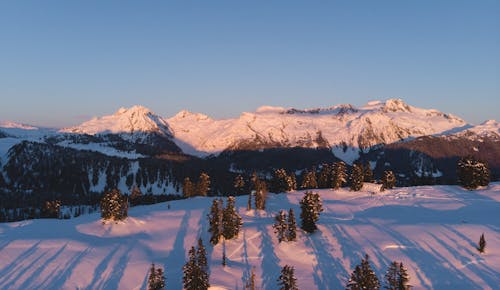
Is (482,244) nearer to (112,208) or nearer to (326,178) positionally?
(326,178)

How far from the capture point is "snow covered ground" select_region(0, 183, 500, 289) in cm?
6475

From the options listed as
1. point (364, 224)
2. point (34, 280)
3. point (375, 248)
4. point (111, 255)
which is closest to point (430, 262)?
point (375, 248)

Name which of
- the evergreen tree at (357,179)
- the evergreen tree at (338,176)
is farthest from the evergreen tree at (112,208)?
the evergreen tree at (357,179)

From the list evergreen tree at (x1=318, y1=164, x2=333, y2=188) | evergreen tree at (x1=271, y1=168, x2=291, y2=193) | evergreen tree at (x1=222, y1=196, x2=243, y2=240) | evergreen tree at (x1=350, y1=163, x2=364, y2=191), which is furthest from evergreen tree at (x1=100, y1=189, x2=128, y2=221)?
evergreen tree at (x1=318, y1=164, x2=333, y2=188)

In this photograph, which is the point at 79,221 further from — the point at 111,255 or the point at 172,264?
the point at 172,264

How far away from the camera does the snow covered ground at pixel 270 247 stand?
64.8 m

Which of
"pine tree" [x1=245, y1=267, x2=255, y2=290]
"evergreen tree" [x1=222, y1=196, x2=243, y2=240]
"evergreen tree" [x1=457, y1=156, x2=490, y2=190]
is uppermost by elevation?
"evergreen tree" [x1=457, y1=156, x2=490, y2=190]

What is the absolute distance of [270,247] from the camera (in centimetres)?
8188

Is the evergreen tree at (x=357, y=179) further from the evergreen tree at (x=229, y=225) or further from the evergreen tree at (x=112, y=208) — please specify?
the evergreen tree at (x=112, y=208)

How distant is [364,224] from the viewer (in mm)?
94188

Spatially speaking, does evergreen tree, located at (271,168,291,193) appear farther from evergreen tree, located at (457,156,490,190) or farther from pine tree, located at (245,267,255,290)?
pine tree, located at (245,267,255,290)

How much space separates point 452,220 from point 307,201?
3587 cm

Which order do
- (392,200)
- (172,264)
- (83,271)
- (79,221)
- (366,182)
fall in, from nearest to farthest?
(83,271) → (172,264) → (79,221) → (392,200) → (366,182)

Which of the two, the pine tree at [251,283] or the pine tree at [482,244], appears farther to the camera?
the pine tree at [482,244]
